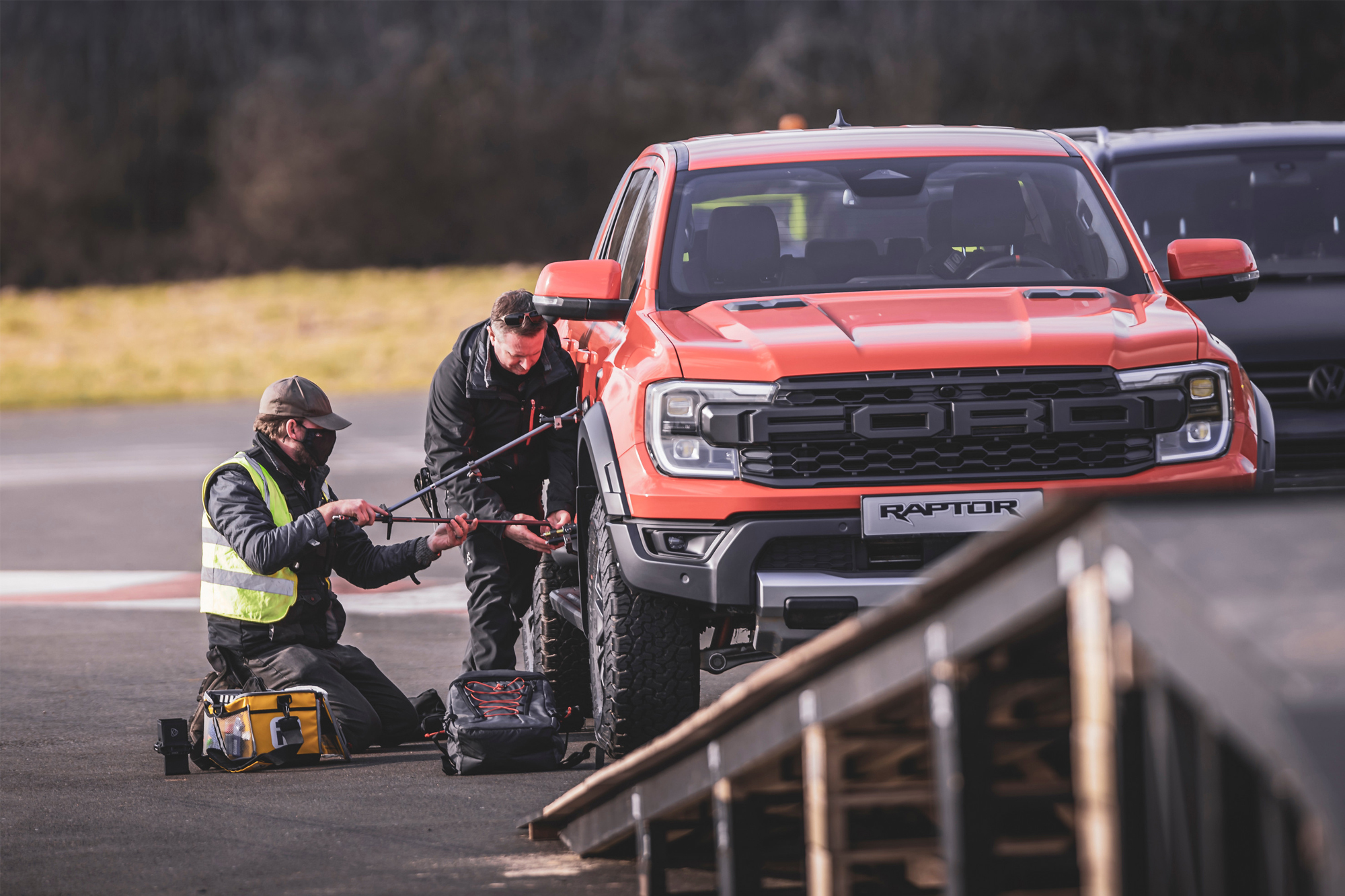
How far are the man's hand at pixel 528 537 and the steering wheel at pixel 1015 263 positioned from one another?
205 cm

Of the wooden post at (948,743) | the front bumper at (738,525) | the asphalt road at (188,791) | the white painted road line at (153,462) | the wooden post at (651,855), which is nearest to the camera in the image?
the wooden post at (948,743)

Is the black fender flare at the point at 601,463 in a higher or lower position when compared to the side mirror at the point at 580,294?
lower

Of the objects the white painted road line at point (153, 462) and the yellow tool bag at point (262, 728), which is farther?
the white painted road line at point (153, 462)

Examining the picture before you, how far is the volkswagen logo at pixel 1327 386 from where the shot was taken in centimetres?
839

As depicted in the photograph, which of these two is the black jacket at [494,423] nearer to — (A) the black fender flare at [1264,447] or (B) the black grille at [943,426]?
(B) the black grille at [943,426]

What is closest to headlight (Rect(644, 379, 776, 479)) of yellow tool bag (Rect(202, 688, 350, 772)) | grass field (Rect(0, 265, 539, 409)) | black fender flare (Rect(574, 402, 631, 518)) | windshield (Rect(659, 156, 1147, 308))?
black fender flare (Rect(574, 402, 631, 518))

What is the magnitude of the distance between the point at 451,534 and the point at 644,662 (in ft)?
5.10

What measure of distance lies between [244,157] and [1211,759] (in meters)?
54.4

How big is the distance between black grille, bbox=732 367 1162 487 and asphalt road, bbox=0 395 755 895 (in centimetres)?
142

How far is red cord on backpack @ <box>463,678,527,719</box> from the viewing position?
6.55 meters

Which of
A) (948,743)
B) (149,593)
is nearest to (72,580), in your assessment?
(149,593)

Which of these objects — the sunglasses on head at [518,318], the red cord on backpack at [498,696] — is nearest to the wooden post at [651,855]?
the red cord on backpack at [498,696]

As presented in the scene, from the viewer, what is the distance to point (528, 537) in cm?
739

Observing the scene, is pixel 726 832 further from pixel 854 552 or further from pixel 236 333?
pixel 236 333
